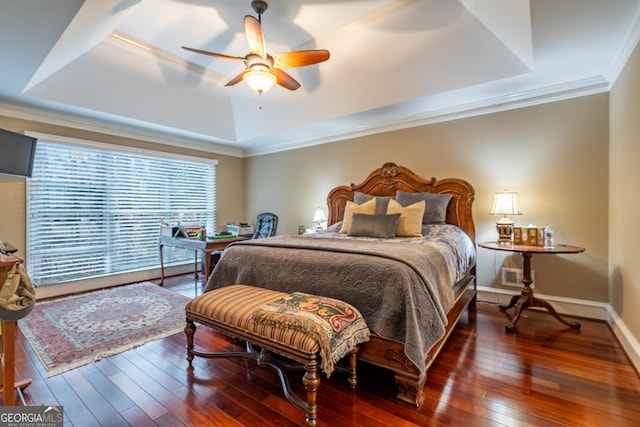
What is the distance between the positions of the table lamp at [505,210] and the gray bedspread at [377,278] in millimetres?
884

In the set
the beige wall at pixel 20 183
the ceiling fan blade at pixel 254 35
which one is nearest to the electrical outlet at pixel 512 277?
the ceiling fan blade at pixel 254 35

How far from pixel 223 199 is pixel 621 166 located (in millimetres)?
5564

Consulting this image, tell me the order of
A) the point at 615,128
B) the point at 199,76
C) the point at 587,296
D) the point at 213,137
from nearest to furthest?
the point at 615,128 < the point at 587,296 < the point at 199,76 < the point at 213,137

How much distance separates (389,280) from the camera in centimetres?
168

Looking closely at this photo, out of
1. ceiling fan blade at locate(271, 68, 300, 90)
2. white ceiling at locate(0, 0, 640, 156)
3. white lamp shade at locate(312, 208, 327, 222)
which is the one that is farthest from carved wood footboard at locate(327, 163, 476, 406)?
ceiling fan blade at locate(271, 68, 300, 90)

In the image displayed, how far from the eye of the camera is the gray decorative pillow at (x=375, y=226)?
9.82 ft

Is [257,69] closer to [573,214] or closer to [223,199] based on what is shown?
[573,214]

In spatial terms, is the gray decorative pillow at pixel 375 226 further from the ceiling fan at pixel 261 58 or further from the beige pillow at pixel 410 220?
the ceiling fan at pixel 261 58

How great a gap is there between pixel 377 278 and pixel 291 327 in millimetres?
587

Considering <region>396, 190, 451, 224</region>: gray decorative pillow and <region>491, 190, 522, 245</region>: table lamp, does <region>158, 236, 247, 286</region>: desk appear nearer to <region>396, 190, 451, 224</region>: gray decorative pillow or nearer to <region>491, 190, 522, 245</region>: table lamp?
<region>396, 190, 451, 224</region>: gray decorative pillow

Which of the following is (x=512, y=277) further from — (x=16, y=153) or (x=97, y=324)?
(x=16, y=153)

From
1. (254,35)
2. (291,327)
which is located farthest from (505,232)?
(254,35)

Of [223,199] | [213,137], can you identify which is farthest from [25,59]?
[223,199]

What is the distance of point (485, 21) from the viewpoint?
92.5 inches
